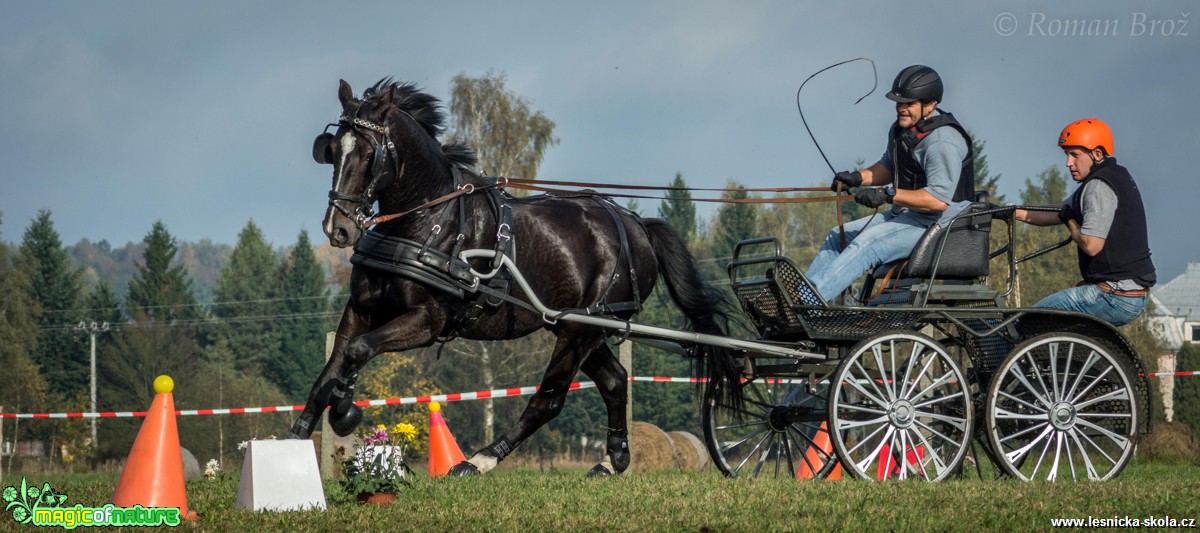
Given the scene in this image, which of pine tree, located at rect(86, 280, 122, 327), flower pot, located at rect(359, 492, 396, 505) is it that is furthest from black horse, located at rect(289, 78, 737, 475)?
pine tree, located at rect(86, 280, 122, 327)

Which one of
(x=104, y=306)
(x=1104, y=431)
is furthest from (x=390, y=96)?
(x=104, y=306)

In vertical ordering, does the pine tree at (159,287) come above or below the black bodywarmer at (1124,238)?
above

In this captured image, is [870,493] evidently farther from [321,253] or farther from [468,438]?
[321,253]

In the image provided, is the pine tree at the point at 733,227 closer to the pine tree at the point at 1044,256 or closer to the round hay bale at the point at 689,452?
the pine tree at the point at 1044,256

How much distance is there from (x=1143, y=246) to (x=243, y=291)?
239 ft

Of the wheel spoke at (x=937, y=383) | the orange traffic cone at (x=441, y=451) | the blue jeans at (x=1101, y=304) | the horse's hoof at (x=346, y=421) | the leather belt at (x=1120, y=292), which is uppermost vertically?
the leather belt at (x=1120, y=292)

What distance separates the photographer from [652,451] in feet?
57.8

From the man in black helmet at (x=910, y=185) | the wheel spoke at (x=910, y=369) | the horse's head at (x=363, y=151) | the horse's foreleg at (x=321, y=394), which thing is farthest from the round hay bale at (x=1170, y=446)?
the horse's foreleg at (x=321, y=394)

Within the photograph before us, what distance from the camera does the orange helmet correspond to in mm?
7496

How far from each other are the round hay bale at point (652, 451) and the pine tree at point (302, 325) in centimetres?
4836

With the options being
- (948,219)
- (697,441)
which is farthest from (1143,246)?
(697,441)

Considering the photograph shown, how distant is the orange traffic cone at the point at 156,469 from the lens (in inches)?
227

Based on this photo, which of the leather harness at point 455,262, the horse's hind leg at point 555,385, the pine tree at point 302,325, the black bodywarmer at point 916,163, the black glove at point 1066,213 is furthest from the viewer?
the pine tree at point 302,325

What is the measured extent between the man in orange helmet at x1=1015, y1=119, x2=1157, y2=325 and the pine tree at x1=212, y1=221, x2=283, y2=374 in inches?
2547
